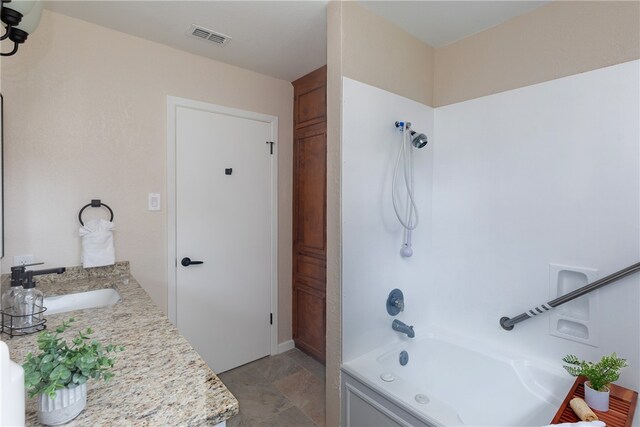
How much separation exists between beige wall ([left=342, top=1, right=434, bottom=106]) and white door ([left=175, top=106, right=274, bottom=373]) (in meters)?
1.18

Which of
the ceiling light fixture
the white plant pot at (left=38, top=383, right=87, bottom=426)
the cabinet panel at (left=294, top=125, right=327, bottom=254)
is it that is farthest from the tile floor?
the ceiling light fixture

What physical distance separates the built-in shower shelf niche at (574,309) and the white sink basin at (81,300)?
7.58ft

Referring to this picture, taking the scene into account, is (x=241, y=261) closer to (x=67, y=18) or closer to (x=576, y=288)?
(x=67, y=18)

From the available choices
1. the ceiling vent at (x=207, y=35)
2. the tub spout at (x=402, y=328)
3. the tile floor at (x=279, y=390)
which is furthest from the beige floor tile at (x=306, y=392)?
the ceiling vent at (x=207, y=35)

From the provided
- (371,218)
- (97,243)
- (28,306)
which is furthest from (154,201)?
(371,218)

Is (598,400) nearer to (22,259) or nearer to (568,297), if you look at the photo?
(568,297)

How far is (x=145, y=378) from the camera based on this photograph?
34.2 inches

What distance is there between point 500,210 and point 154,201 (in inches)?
89.2

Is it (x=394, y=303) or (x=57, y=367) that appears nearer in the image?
(x=57, y=367)

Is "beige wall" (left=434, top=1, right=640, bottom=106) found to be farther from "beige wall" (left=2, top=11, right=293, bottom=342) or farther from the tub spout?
"beige wall" (left=2, top=11, right=293, bottom=342)

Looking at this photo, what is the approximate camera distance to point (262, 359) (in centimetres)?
275

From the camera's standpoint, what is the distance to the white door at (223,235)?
2.32m

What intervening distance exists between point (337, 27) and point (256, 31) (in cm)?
61

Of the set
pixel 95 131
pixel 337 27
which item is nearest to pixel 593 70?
pixel 337 27
